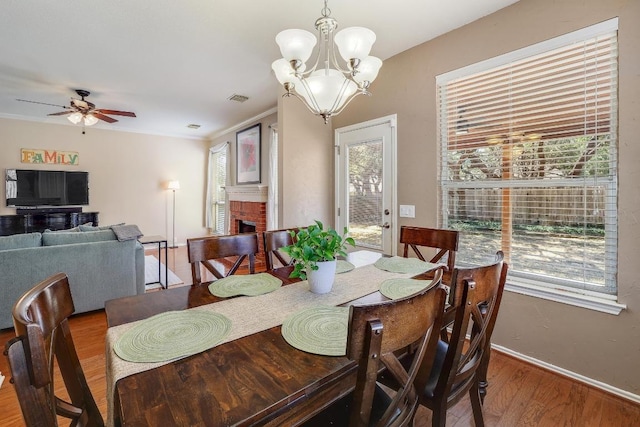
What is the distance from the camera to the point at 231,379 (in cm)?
80

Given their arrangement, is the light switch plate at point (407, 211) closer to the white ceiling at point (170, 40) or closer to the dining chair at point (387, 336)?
the white ceiling at point (170, 40)

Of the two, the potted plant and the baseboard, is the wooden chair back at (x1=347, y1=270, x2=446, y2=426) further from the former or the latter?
the baseboard

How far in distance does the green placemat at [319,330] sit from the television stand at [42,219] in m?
6.06

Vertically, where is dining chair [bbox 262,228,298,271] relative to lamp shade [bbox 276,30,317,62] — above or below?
below

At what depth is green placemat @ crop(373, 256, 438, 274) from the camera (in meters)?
1.81

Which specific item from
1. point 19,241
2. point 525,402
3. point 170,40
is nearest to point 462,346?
point 525,402

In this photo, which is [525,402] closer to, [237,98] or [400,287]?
[400,287]

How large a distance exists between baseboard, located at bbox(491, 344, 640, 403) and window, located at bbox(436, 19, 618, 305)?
53cm

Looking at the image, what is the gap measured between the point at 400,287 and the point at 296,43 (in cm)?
140

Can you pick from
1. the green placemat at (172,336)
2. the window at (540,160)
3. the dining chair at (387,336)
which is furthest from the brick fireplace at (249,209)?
the dining chair at (387,336)

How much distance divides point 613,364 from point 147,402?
2.50 meters

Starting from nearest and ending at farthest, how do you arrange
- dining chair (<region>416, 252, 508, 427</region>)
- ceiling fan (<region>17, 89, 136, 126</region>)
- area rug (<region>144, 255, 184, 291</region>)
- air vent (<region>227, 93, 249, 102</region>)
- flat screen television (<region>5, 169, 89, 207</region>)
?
dining chair (<region>416, 252, 508, 427</region>) < ceiling fan (<region>17, 89, 136, 126</region>) < area rug (<region>144, 255, 184, 291</region>) < air vent (<region>227, 93, 249, 102</region>) < flat screen television (<region>5, 169, 89, 207</region>)

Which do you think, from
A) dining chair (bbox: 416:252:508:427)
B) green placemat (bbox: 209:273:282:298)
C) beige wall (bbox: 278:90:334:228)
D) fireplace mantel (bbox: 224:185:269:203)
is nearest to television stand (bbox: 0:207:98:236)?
fireplace mantel (bbox: 224:185:269:203)

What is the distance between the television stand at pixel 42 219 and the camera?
16.5ft
